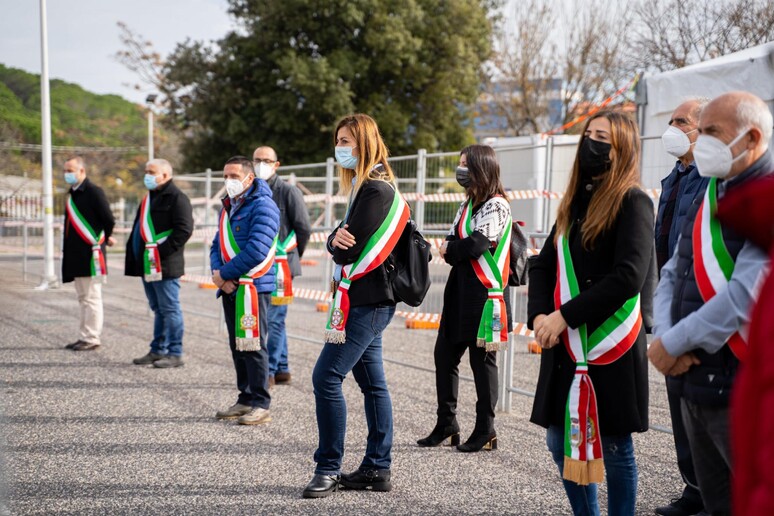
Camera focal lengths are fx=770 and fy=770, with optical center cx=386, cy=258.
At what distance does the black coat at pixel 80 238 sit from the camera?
8406 millimetres

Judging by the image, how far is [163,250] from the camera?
25.0 ft

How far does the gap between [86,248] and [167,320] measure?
149cm

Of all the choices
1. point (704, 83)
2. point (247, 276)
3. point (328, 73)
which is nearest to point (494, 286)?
point (247, 276)

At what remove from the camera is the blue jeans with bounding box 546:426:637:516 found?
3.10m

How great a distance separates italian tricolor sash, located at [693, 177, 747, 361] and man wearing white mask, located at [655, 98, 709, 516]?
1231 millimetres

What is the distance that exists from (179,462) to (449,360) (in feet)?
6.11

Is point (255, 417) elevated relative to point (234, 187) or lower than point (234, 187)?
lower

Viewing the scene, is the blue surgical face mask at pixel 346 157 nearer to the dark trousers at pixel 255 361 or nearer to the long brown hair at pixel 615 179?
the long brown hair at pixel 615 179

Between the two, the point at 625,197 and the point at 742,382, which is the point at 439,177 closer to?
the point at 625,197

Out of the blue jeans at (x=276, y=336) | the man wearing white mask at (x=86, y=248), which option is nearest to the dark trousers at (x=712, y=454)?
the blue jeans at (x=276, y=336)

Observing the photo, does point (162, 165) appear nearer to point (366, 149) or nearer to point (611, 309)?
point (366, 149)

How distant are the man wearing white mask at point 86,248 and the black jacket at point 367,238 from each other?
16.6 ft

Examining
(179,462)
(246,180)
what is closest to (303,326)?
(246,180)

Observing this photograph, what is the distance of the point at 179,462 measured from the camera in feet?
15.6
